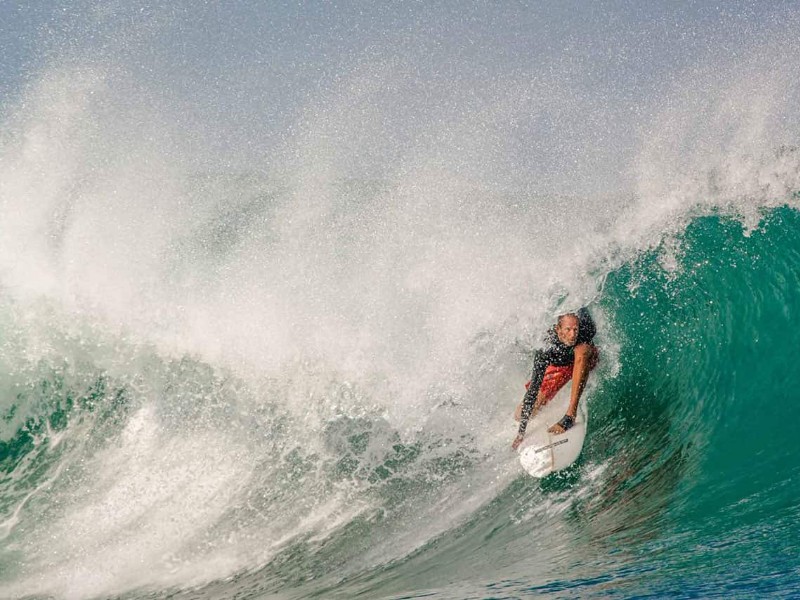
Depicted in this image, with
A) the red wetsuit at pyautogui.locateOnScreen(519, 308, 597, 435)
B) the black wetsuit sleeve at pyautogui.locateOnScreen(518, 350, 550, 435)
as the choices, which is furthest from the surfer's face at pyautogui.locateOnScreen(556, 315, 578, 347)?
the black wetsuit sleeve at pyautogui.locateOnScreen(518, 350, 550, 435)

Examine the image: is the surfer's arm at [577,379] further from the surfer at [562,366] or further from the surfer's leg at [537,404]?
the surfer's leg at [537,404]

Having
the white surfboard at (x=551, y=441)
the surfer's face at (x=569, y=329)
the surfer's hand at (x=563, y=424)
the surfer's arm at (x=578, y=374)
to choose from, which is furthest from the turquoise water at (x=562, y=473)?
the surfer's face at (x=569, y=329)

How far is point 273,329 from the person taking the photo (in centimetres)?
710

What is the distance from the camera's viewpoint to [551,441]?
17.9 ft

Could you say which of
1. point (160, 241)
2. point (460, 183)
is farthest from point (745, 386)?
point (160, 241)

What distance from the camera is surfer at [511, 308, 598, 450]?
5.41 meters

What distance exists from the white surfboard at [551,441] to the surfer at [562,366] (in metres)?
0.05

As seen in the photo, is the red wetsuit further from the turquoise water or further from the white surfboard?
the turquoise water

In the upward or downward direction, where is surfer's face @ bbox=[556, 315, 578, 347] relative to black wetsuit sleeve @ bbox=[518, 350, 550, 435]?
upward

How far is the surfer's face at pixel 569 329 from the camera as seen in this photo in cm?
541

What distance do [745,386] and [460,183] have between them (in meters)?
4.20

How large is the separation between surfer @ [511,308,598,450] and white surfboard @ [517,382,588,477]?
0.17ft

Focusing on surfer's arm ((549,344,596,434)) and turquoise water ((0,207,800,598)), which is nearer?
turquoise water ((0,207,800,598))

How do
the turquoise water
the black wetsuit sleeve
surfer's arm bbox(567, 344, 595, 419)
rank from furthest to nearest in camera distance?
the black wetsuit sleeve, surfer's arm bbox(567, 344, 595, 419), the turquoise water
